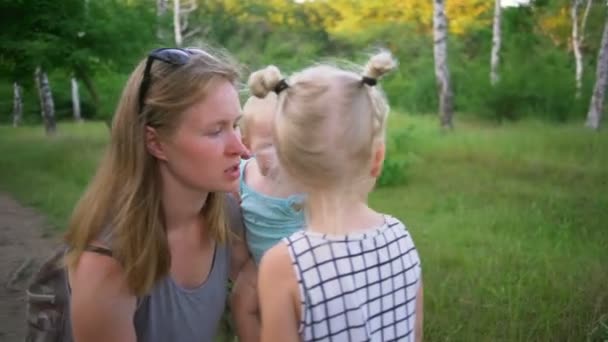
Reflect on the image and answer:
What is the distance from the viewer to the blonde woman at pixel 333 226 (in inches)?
46.3

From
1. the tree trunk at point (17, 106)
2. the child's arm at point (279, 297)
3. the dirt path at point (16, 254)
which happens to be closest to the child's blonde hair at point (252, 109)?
the child's arm at point (279, 297)

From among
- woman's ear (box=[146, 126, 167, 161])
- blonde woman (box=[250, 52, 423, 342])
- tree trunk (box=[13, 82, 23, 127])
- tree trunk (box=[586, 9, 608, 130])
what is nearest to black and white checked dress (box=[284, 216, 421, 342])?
blonde woman (box=[250, 52, 423, 342])

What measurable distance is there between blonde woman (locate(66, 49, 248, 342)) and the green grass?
2.07 metres

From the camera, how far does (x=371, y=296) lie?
1249mm

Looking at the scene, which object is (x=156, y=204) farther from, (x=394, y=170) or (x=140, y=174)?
(x=394, y=170)

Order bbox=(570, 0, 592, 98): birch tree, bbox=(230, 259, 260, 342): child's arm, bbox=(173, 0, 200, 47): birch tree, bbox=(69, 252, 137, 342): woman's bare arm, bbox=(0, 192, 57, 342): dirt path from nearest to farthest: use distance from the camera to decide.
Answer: bbox=(69, 252, 137, 342): woman's bare arm, bbox=(230, 259, 260, 342): child's arm, bbox=(0, 192, 57, 342): dirt path, bbox=(570, 0, 592, 98): birch tree, bbox=(173, 0, 200, 47): birch tree

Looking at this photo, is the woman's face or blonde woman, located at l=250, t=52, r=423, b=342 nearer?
A: blonde woman, located at l=250, t=52, r=423, b=342

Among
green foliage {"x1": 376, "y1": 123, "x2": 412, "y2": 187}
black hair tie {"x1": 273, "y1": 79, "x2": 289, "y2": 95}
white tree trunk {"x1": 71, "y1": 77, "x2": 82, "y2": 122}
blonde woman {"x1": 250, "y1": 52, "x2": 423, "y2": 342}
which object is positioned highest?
black hair tie {"x1": 273, "y1": 79, "x2": 289, "y2": 95}

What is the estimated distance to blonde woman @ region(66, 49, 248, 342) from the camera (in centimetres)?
130

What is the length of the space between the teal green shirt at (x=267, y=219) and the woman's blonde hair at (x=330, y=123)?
1.53 ft

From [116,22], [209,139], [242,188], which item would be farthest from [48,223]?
[209,139]

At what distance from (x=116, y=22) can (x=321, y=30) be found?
6506mm

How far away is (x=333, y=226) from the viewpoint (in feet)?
4.02

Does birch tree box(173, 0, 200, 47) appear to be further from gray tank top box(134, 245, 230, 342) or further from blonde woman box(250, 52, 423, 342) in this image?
blonde woman box(250, 52, 423, 342)
